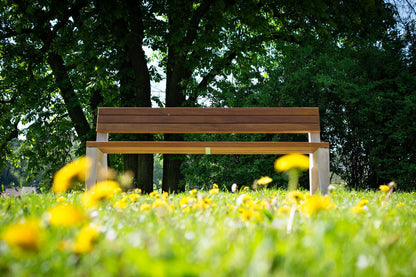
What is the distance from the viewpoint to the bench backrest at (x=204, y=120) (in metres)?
4.14

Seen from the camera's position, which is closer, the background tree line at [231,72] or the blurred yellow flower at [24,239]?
the blurred yellow flower at [24,239]

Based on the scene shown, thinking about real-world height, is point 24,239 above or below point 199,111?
below

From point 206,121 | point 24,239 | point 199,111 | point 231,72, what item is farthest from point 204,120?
point 231,72

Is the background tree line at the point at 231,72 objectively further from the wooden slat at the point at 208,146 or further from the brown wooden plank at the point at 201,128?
the wooden slat at the point at 208,146

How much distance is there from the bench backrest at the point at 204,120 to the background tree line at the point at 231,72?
2.43 m

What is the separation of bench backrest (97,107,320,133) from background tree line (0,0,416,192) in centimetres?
243

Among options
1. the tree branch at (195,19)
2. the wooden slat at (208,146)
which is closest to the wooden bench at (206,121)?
the wooden slat at (208,146)

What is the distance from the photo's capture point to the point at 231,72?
8086 millimetres

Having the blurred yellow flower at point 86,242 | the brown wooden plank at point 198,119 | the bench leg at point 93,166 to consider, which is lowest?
the blurred yellow flower at point 86,242

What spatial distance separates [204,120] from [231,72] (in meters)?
4.11

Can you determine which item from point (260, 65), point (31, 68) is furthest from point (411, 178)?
point (31, 68)

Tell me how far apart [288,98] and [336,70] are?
3.90ft

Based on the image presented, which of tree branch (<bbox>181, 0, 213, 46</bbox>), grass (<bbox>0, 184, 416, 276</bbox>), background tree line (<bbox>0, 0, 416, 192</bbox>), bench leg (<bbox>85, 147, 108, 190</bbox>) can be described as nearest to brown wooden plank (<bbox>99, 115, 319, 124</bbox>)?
bench leg (<bbox>85, 147, 108, 190</bbox>)

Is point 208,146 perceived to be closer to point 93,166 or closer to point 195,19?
point 93,166
